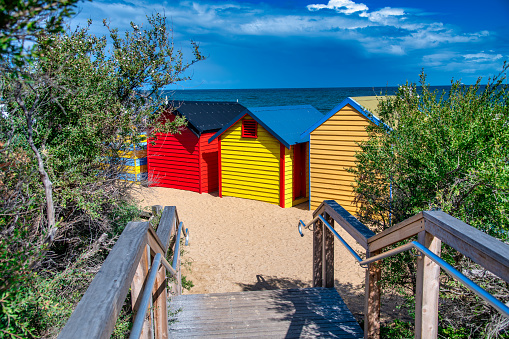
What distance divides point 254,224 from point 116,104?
22.0ft

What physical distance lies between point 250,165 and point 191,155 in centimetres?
270

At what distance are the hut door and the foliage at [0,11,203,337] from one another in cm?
676

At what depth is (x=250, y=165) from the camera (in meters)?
14.4

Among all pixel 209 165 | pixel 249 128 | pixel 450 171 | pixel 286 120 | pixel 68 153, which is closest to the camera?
pixel 450 171

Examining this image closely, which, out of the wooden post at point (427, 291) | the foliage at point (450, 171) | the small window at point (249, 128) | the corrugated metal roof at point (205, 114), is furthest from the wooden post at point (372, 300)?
the corrugated metal roof at point (205, 114)

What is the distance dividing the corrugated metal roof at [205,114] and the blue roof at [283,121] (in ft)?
2.74

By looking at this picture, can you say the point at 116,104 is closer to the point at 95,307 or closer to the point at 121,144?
the point at 121,144

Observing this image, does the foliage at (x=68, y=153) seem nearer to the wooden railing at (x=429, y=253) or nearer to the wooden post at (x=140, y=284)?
the wooden post at (x=140, y=284)

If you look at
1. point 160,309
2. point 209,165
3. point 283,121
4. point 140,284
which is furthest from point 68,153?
point 209,165

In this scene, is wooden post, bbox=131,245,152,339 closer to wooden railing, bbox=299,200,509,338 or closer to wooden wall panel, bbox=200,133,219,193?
wooden railing, bbox=299,200,509,338

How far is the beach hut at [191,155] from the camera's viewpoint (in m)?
15.4

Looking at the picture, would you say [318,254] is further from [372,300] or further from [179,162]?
[179,162]

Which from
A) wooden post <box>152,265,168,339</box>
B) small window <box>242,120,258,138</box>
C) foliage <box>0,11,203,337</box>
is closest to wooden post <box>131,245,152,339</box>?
wooden post <box>152,265,168,339</box>

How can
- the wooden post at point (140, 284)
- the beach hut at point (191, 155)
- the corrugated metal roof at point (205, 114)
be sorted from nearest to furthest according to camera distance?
the wooden post at point (140, 284) → the corrugated metal roof at point (205, 114) → the beach hut at point (191, 155)
